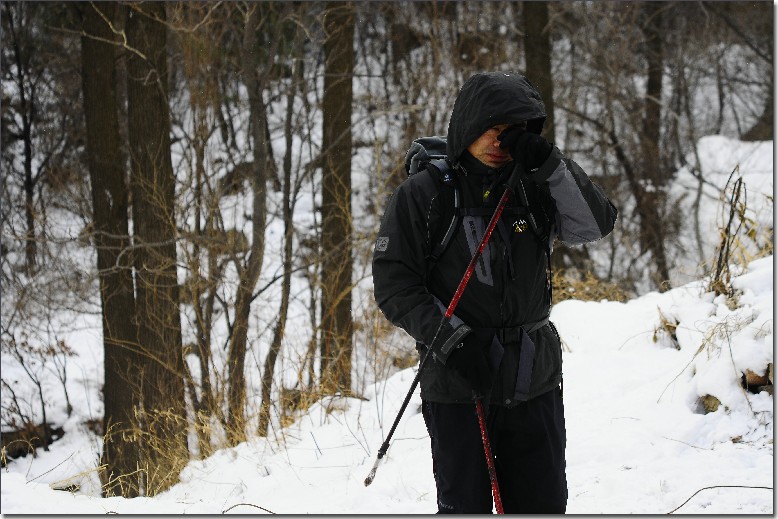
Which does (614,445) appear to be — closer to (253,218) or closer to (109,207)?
(253,218)

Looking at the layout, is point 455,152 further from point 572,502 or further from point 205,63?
point 205,63

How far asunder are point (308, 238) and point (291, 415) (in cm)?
1150

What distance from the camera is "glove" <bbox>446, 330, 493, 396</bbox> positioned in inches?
98.4

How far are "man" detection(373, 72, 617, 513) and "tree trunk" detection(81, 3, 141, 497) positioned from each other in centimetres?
768

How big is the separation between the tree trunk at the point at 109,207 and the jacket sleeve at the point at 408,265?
25.1 feet

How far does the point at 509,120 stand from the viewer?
103 inches

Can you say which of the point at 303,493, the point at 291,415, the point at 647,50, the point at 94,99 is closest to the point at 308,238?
the point at 94,99

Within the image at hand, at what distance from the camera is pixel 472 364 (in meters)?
2.50

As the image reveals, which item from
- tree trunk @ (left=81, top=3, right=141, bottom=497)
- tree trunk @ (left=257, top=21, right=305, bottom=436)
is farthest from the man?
tree trunk @ (left=81, top=3, right=141, bottom=497)

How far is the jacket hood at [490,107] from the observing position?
2.61m

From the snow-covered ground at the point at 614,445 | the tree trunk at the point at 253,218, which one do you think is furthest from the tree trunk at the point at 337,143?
the snow-covered ground at the point at 614,445

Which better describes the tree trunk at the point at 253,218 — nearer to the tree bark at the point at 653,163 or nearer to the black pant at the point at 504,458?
the black pant at the point at 504,458

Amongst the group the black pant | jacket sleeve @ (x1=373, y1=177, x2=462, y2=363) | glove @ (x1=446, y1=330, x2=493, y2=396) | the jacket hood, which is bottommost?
the black pant

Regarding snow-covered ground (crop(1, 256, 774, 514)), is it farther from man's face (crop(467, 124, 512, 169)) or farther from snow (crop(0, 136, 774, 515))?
man's face (crop(467, 124, 512, 169))
